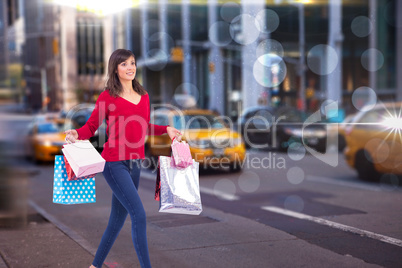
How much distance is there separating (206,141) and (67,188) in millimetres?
8991

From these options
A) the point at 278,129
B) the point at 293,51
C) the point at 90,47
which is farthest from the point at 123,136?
the point at 90,47

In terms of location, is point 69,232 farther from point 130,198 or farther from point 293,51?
point 293,51

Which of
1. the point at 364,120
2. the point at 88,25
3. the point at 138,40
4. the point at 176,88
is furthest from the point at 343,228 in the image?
the point at 88,25

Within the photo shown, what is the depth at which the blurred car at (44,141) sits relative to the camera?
53.7ft

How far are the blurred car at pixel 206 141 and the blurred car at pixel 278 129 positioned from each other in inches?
211

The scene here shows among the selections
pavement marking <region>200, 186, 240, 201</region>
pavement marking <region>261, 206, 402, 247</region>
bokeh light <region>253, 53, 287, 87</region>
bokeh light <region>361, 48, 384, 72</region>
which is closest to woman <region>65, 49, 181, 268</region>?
pavement marking <region>261, 206, 402, 247</region>

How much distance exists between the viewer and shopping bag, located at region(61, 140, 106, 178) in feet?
13.3

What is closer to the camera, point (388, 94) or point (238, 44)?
point (388, 94)

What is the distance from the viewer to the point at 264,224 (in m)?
7.04

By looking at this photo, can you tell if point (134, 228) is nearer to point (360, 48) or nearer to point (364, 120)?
point (364, 120)

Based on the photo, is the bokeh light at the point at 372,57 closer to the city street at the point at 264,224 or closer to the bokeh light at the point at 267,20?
the bokeh light at the point at 267,20

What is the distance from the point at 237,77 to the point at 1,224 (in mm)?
38709

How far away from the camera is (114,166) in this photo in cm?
414

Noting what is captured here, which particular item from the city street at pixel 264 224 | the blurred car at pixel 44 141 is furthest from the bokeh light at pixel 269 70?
the city street at pixel 264 224
